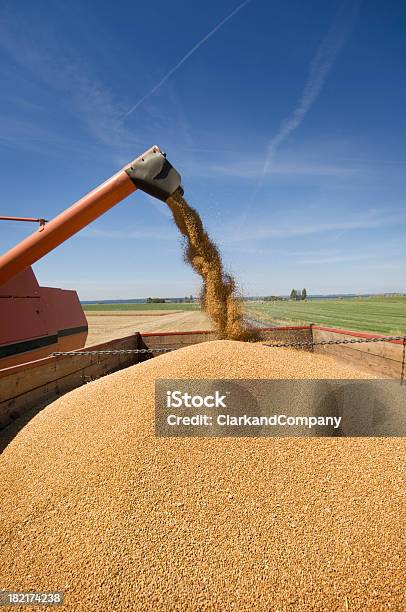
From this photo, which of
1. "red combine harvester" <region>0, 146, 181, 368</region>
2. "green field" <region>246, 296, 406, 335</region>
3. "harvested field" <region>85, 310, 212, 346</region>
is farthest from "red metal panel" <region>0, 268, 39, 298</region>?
"harvested field" <region>85, 310, 212, 346</region>

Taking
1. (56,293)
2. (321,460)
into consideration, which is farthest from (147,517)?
(56,293)

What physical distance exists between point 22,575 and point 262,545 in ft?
4.95

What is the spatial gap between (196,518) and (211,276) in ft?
12.6

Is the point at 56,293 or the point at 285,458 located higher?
the point at 56,293

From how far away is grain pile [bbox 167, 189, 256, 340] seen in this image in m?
4.88

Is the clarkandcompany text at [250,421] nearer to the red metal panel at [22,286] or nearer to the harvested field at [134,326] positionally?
the red metal panel at [22,286]

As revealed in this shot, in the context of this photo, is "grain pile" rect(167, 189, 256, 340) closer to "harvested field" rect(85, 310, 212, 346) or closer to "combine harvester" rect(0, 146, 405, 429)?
"combine harvester" rect(0, 146, 405, 429)

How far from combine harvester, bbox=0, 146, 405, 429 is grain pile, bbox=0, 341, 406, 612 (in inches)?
31.9

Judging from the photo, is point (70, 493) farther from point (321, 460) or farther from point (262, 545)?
point (321, 460)

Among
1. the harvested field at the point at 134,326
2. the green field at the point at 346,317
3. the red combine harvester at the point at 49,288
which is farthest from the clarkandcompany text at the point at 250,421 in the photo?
the harvested field at the point at 134,326

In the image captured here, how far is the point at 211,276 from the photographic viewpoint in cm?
541

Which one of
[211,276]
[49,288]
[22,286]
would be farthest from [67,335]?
[211,276]

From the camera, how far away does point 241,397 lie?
3.17 metres

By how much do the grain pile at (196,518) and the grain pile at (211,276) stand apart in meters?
2.78
